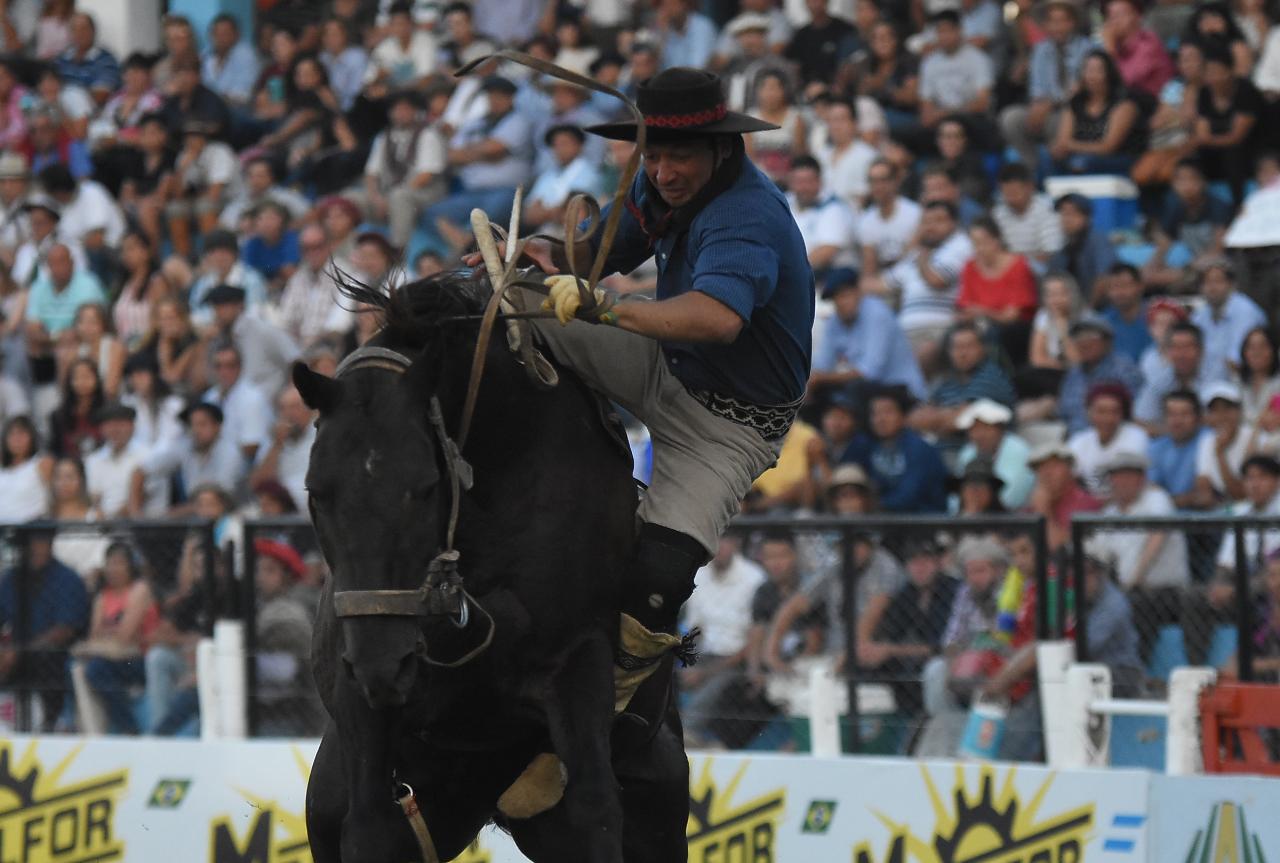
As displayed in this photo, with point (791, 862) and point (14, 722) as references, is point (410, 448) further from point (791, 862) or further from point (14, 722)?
point (14, 722)

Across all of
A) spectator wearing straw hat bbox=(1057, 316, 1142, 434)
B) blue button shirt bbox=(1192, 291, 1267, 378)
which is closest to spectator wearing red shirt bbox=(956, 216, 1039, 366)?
spectator wearing straw hat bbox=(1057, 316, 1142, 434)

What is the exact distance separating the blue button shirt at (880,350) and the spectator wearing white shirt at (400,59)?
5829mm

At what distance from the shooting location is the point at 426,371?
511cm

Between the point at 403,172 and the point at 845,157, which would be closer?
the point at 845,157

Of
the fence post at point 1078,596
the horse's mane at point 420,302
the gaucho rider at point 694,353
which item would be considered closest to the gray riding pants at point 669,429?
the gaucho rider at point 694,353

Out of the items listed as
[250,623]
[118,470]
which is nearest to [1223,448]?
[250,623]

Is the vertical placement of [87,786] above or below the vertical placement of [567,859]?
below

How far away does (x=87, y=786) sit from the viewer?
9.03 meters

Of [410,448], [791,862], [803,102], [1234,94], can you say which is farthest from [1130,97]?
[410,448]

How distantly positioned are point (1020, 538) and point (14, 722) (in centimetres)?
Answer: 496

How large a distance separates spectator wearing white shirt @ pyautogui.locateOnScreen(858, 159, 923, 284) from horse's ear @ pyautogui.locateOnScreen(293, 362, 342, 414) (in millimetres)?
8048

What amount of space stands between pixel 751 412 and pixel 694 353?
244 millimetres

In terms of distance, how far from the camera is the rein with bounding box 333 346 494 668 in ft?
15.9

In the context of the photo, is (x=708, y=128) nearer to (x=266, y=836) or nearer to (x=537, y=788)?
(x=537, y=788)
